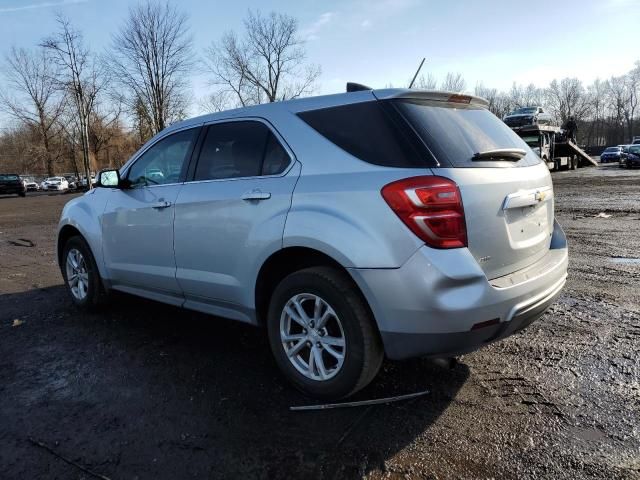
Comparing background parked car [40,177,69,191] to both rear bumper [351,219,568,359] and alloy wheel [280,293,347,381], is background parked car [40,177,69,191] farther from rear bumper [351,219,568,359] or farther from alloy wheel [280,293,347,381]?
rear bumper [351,219,568,359]

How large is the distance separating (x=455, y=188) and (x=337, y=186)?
0.65 meters

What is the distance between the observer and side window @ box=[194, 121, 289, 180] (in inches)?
130

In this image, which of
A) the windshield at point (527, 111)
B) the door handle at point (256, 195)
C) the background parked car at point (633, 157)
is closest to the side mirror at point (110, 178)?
the door handle at point (256, 195)

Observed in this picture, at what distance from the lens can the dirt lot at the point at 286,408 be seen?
2.41 meters

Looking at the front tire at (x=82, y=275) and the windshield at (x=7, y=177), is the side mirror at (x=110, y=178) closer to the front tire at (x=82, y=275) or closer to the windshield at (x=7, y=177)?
the front tire at (x=82, y=275)

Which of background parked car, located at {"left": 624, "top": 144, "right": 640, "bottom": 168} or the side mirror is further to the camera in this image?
background parked car, located at {"left": 624, "top": 144, "right": 640, "bottom": 168}

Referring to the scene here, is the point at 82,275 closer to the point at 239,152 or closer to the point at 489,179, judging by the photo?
the point at 239,152

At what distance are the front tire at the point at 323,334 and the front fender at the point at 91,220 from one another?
2.39 meters

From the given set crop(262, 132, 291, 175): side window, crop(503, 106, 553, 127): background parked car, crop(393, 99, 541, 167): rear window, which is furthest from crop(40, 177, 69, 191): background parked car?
crop(393, 99, 541, 167): rear window

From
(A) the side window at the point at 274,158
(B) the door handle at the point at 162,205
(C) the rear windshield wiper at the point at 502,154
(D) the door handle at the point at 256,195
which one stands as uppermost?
(A) the side window at the point at 274,158

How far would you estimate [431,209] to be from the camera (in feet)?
8.40

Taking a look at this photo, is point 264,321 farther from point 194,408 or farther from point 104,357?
point 104,357

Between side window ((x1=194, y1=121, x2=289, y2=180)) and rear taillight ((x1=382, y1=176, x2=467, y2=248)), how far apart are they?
0.93 meters

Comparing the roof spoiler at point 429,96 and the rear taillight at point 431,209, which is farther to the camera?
the roof spoiler at point 429,96
